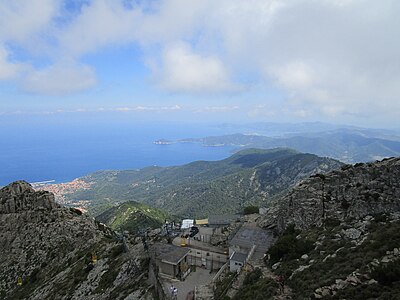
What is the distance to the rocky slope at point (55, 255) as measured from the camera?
31766 mm

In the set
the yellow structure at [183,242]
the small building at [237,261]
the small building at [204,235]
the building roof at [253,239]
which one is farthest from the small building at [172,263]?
the small building at [204,235]

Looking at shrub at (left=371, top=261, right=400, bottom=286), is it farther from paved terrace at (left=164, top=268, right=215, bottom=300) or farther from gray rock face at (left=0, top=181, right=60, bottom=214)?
gray rock face at (left=0, top=181, right=60, bottom=214)

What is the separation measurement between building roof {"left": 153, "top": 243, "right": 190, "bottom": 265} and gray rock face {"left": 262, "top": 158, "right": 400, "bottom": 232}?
977cm

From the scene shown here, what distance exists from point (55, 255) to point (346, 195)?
41745 millimetres

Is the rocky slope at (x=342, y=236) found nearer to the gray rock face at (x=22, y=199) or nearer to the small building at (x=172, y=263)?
the small building at (x=172, y=263)

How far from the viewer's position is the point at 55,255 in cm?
4678

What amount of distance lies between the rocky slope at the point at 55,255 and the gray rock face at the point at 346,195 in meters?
15.7

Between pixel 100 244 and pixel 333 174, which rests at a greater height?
pixel 333 174

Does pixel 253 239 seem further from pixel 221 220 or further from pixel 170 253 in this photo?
pixel 221 220

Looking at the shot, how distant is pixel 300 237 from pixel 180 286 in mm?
10590

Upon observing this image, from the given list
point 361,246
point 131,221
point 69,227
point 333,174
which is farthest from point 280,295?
point 131,221

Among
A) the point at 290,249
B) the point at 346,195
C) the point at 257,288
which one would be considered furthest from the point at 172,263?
the point at 346,195

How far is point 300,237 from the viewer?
23.9 meters

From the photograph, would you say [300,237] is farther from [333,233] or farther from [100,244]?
[100,244]
